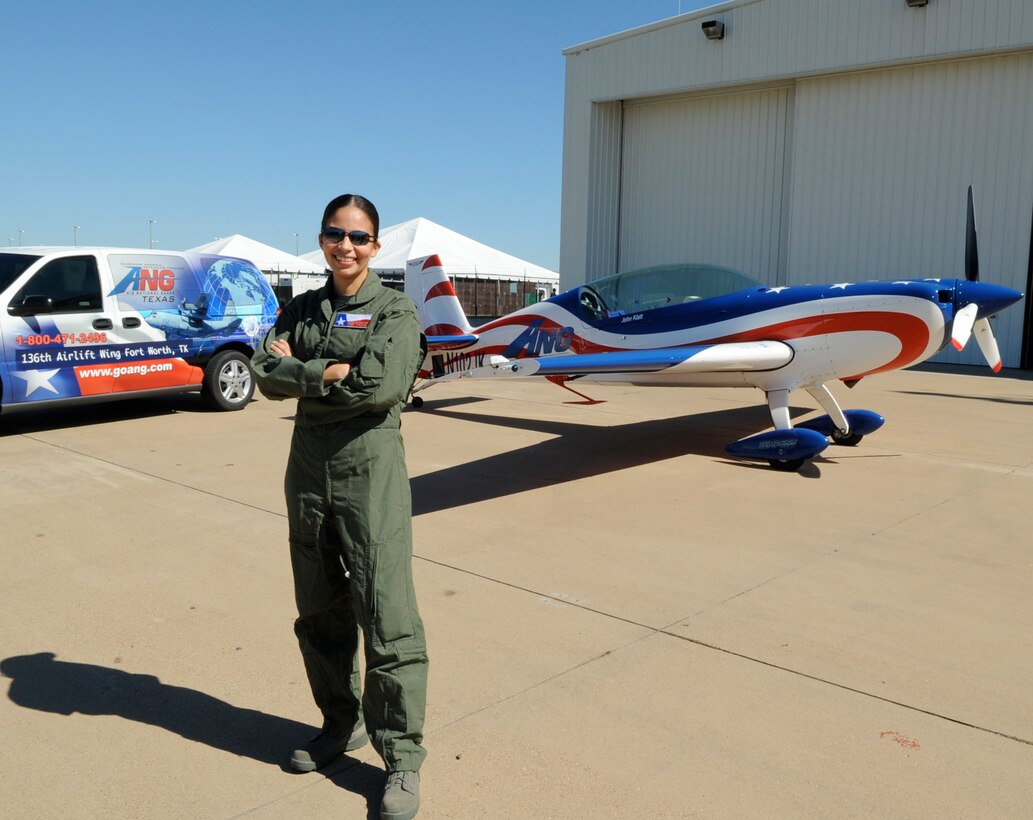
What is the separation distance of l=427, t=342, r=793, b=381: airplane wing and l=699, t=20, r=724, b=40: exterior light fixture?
15.7m

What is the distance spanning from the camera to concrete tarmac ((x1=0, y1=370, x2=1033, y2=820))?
8.73 ft

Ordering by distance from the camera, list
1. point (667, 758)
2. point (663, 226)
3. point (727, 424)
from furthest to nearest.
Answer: point (663, 226) < point (727, 424) < point (667, 758)

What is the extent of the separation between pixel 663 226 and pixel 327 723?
868 inches

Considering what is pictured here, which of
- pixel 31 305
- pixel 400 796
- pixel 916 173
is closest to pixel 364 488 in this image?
pixel 400 796

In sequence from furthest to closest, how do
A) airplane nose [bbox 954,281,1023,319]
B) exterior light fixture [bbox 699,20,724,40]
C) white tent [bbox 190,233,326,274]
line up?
white tent [bbox 190,233,326,274]
exterior light fixture [bbox 699,20,724,40]
airplane nose [bbox 954,281,1023,319]

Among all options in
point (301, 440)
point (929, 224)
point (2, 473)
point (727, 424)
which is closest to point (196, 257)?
point (2, 473)

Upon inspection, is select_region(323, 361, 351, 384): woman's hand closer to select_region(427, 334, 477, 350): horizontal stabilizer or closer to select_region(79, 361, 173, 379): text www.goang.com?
select_region(79, 361, 173, 379): text www.goang.com

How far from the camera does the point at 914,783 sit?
104 inches

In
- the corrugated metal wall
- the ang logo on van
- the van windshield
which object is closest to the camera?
the van windshield

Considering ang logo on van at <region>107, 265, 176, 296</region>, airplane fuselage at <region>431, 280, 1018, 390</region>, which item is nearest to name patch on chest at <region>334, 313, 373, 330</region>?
airplane fuselage at <region>431, 280, 1018, 390</region>

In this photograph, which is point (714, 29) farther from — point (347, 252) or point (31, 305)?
point (347, 252)

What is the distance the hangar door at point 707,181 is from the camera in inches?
839

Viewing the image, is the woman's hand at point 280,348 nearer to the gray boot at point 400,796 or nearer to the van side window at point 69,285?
the gray boot at point 400,796

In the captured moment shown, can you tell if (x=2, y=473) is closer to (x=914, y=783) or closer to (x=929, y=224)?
(x=914, y=783)
